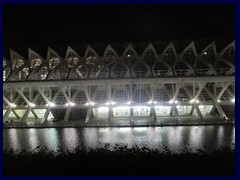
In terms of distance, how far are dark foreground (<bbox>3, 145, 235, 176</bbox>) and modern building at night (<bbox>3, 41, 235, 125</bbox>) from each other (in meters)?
22.9

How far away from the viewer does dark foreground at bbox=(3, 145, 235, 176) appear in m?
10.2

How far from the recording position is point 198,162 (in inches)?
414

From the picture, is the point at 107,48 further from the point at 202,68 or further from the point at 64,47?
the point at 202,68

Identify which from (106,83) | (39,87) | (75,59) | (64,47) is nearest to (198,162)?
(106,83)

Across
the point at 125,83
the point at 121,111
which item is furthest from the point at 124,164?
the point at 121,111

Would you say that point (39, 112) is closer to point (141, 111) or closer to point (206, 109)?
point (141, 111)

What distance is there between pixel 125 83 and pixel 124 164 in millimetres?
24877

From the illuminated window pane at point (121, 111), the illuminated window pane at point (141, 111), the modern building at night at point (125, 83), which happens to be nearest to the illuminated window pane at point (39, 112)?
the modern building at night at point (125, 83)

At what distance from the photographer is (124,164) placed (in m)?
10.6

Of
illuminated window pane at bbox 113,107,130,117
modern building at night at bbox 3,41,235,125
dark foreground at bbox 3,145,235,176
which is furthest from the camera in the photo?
illuminated window pane at bbox 113,107,130,117

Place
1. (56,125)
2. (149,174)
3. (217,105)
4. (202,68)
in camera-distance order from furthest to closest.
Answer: (202,68) → (217,105) → (56,125) → (149,174)

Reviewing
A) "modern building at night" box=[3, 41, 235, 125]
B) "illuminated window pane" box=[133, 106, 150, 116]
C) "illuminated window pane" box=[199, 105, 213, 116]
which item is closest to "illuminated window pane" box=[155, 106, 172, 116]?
"modern building at night" box=[3, 41, 235, 125]

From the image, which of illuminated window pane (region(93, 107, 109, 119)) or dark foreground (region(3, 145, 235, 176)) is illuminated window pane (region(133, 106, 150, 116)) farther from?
dark foreground (region(3, 145, 235, 176))

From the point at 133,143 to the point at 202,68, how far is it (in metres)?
28.2
